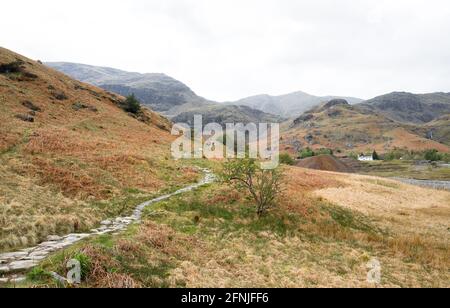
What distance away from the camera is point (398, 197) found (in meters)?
48.8

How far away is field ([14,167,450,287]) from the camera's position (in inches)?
559

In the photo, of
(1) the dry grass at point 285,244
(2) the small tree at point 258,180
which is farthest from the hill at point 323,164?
(2) the small tree at point 258,180

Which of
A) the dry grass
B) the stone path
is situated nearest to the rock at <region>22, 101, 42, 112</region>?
the dry grass

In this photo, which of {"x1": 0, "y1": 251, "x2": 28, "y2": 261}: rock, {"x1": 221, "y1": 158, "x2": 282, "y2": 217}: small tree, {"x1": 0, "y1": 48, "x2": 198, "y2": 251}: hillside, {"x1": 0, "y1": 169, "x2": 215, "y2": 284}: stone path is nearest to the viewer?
{"x1": 0, "y1": 169, "x2": 215, "y2": 284}: stone path

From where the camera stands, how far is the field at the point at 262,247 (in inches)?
559

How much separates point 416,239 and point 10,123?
4287cm

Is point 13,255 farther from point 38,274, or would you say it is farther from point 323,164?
point 323,164

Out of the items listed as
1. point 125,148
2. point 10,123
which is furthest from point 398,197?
point 10,123

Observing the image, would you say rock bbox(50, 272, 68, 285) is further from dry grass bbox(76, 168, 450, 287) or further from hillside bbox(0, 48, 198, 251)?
hillside bbox(0, 48, 198, 251)

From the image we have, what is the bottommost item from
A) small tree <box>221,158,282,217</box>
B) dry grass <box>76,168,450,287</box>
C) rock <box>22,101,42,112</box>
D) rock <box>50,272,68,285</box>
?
dry grass <box>76,168,450,287</box>

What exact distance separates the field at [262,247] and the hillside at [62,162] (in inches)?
136

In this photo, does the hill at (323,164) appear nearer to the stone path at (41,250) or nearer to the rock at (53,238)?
the stone path at (41,250)

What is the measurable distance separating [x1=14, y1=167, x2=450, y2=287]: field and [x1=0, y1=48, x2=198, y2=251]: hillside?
346 centimetres

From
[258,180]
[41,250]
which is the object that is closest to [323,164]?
[258,180]
